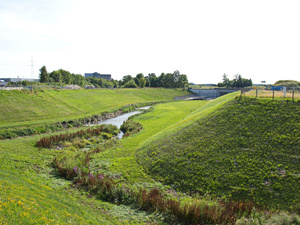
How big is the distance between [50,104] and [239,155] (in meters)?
47.1

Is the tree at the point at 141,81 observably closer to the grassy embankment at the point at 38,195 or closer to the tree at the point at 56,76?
the tree at the point at 56,76

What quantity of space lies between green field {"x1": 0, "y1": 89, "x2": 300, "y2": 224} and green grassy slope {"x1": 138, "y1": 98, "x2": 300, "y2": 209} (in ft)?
0.20

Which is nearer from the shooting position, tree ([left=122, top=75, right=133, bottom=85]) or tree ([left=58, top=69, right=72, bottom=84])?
tree ([left=58, top=69, right=72, bottom=84])

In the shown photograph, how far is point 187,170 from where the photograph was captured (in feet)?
59.9

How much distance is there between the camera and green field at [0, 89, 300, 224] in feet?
39.4

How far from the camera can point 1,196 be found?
405 inches

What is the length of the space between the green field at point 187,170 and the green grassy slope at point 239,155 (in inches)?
2.4

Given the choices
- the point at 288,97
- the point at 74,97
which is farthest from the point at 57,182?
the point at 74,97

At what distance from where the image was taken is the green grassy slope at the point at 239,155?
14820 mm

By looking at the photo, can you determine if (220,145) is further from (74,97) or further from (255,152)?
(74,97)

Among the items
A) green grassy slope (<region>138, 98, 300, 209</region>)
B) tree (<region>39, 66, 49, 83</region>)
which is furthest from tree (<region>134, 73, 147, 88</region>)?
green grassy slope (<region>138, 98, 300, 209</region>)

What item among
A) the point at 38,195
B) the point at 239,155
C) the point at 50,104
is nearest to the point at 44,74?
the point at 50,104

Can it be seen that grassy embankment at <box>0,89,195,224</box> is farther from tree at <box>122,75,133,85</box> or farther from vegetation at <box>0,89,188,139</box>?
tree at <box>122,75,133,85</box>

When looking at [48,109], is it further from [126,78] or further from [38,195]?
[126,78]
